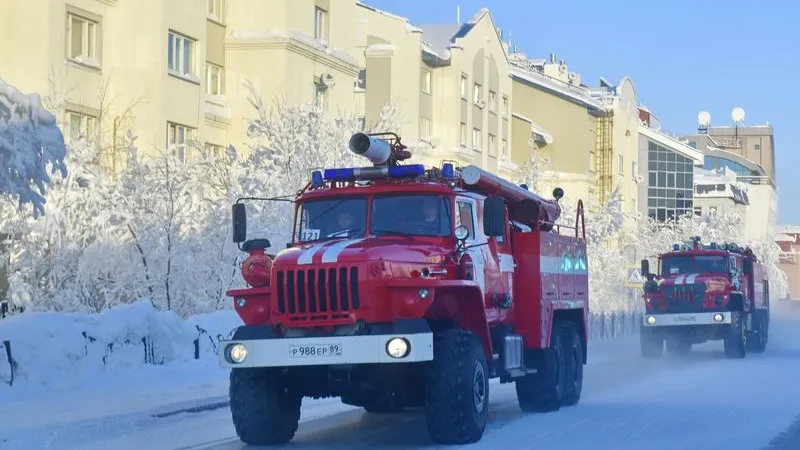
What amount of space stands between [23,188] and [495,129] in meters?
43.6

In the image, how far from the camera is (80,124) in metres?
29.9

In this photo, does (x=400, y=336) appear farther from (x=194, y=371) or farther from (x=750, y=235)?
(x=750, y=235)

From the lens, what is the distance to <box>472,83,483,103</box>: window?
5478 centimetres

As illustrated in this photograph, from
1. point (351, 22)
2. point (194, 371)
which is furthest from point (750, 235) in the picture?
point (194, 371)

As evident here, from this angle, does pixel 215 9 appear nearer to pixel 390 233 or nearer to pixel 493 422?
pixel 493 422

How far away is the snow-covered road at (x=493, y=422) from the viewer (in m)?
12.5

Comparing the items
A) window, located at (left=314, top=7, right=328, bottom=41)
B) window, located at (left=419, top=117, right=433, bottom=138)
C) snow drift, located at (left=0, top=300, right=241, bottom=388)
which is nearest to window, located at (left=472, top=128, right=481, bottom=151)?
window, located at (left=419, top=117, right=433, bottom=138)

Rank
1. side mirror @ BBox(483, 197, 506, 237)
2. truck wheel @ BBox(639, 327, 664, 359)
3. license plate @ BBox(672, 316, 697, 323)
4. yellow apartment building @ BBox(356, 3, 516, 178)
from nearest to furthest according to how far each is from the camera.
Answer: side mirror @ BBox(483, 197, 506, 237)
license plate @ BBox(672, 316, 697, 323)
truck wheel @ BBox(639, 327, 664, 359)
yellow apartment building @ BBox(356, 3, 516, 178)

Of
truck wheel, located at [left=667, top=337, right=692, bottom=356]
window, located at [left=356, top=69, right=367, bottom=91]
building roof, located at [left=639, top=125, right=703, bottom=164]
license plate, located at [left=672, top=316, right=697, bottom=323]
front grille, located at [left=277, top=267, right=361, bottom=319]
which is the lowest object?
truck wheel, located at [left=667, top=337, right=692, bottom=356]

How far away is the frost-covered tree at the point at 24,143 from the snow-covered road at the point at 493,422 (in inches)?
106

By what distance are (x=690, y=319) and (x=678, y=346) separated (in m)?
1.63

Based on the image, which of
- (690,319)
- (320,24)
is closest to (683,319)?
(690,319)

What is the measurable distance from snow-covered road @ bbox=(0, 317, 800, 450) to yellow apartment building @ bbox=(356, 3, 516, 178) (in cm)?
2514

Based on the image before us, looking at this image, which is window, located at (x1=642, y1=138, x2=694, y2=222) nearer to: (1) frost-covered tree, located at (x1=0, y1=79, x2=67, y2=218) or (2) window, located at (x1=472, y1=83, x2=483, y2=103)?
(2) window, located at (x1=472, y1=83, x2=483, y2=103)
